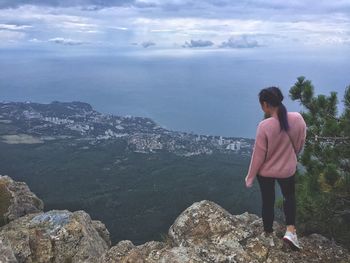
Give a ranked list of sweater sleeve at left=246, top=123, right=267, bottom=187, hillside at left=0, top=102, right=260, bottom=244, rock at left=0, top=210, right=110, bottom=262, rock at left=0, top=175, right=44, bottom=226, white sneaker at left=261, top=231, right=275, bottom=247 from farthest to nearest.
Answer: hillside at left=0, top=102, right=260, bottom=244 < rock at left=0, top=175, right=44, bottom=226 < rock at left=0, top=210, right=110, bottom=262 < white sneaker at left=261, top=231, right=275, bottom=247 < sweater sleeve at left=246, top=123, right=267, bottom=187

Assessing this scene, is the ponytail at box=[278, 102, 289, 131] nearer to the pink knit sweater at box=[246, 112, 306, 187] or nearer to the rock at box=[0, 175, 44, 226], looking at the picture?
the pink knit sweater at box=[246, 112, 306, 187]

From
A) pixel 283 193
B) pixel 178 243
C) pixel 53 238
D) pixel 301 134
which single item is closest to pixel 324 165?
pixel 283 193

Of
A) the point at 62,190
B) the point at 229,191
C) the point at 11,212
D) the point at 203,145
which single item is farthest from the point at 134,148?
the point at 11,212

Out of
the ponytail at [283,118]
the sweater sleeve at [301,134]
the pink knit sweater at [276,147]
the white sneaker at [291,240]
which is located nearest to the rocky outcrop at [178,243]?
the white sneaker at [291,240]

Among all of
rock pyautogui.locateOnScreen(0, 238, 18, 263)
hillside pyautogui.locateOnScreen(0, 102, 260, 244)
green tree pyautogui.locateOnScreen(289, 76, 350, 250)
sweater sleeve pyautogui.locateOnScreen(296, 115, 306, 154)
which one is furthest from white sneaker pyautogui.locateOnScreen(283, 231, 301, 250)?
hillside pyautogui.locateOnScreen(0, 102, 260, 244)

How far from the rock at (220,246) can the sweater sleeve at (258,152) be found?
1.42m

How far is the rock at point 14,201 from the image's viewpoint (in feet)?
38.0

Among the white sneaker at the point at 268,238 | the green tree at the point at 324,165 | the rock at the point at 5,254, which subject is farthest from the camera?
the green tree at the point at 324,165

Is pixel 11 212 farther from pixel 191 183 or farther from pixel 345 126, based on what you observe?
pixel 191 183

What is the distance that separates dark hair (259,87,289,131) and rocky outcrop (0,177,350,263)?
2366mm

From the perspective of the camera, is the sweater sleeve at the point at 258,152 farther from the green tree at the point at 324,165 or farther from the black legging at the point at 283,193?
the green tree at the point at 324,165

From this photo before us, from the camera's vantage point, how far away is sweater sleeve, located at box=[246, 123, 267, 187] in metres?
6.43

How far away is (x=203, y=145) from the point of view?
499 ft

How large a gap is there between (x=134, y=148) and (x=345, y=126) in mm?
129209
